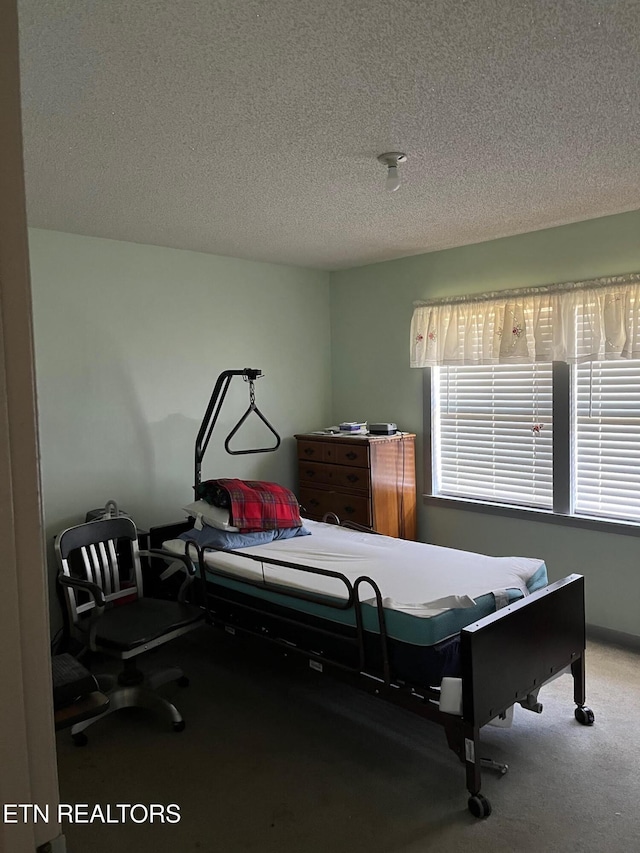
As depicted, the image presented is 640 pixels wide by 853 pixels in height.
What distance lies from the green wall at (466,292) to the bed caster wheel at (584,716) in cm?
101

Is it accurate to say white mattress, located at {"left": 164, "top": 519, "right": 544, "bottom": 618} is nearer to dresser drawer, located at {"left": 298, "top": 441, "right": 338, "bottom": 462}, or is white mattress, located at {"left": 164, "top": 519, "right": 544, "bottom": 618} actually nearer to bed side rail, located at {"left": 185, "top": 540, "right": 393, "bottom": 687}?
bed side rail, located at {"left": 185, "top": 540, "right": 393, "bottom": 687}

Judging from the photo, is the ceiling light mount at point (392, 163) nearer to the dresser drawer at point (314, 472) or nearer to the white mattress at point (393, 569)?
the white mattress at point (393, 569)

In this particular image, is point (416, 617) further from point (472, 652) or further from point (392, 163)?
point (392, 163)

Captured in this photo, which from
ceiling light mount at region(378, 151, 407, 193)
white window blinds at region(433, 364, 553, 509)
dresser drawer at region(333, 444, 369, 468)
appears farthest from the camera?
dresser drawer at region(333, 444, 369, 468)

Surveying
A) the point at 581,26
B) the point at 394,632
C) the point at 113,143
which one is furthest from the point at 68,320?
the point at 581,26

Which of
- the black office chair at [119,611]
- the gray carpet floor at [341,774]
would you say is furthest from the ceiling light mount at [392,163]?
the gray carpet floor at [341,774]

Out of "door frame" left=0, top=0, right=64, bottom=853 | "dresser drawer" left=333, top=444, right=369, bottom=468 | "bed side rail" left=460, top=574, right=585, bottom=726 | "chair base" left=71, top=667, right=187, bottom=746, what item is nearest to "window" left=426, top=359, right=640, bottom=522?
"dresser drawer" left=333, top=444, right=369, bottom=468

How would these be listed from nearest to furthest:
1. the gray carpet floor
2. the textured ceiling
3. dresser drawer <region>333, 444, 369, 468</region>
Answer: the textured ceiling < the gray carpet floor < dresser drawer <region>333, 444, 369, 468</region>

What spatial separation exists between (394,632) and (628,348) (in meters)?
2.23

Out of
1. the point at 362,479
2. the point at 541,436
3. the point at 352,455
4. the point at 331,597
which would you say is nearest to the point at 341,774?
the point at 331,597

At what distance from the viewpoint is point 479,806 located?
2295 mm

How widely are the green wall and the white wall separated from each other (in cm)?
33

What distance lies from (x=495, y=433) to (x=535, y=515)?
0.62 metres

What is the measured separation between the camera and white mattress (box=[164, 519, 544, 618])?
2738mm
